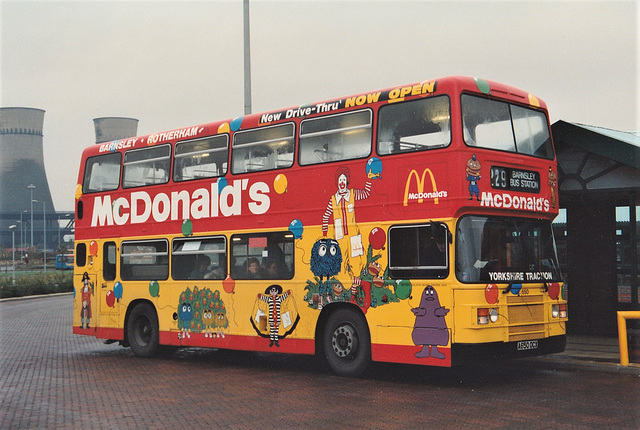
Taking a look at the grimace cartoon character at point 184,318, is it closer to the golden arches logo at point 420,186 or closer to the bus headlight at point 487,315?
the golden arches logo at point 420,186

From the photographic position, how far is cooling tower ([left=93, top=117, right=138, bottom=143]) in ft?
356

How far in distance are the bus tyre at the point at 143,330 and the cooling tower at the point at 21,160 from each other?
89830mm

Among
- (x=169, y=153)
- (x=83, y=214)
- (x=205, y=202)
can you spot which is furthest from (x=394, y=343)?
(x=83, y=214)

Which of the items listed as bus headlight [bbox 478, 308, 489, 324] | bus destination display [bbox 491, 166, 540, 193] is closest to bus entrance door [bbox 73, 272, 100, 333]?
bus headlight [bbox 478, 308, 489, 324]

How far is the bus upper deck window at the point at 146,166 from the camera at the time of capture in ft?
50.8

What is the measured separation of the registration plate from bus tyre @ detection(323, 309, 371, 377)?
2150 millimetres

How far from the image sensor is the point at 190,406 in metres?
9.97

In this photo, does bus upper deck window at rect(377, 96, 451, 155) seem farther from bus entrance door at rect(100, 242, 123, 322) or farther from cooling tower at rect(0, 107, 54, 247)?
cooling tower at rect(0, 107, 54, 247)

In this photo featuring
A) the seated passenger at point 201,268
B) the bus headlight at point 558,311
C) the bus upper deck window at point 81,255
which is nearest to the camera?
the bus headlight at point 558,311

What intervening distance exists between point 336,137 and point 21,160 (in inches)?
4078

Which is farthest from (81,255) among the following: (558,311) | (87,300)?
(558,311)

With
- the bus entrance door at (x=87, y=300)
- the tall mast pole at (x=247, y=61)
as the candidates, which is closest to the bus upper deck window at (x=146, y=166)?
the bus entrance door at (x=87, y=300)

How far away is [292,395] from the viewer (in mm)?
10750

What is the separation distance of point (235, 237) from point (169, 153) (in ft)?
8.02
